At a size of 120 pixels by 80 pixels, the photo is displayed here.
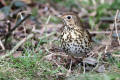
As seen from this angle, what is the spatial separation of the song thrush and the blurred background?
25 cm

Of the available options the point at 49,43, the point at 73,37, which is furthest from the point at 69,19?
the point at 49,43

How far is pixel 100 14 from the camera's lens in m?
6.96

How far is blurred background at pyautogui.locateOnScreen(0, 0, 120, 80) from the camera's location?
3.77 m

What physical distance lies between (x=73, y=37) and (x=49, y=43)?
1027mm

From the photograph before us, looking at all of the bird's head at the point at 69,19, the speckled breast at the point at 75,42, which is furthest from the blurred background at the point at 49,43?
the bird's head at the point at 69,19

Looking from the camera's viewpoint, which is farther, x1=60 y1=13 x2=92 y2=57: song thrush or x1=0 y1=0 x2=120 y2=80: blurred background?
x1=60 y1=13 x2=92 y2=57: song thrush

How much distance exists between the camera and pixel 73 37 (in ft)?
13.8

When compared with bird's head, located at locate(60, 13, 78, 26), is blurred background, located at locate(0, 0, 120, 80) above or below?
below

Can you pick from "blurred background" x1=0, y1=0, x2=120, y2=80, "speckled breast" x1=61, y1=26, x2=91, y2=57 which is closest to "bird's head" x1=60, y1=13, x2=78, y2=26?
"speckled breast" x1=61, y1=26, x2=91, y2=57

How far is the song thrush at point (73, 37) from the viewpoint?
4.22 m

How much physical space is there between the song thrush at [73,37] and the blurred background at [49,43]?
0.25 meters

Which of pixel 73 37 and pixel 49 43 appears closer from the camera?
pixel 73 37

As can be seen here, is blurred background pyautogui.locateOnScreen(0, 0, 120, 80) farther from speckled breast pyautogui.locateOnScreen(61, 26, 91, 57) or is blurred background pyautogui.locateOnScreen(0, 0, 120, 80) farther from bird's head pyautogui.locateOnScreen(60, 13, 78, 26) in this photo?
bird's head pyautogui.locateOnScreen(60, 13, 78, 26)

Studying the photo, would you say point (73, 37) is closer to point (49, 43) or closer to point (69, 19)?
point (69, 19)
